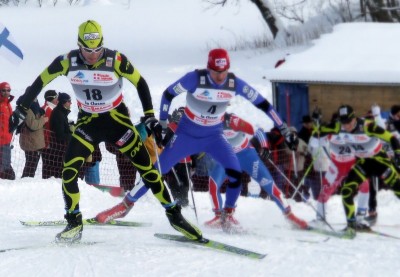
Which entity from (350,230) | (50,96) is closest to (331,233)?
(350,230)

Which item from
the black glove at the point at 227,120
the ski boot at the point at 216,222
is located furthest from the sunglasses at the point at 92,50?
the ski boot at the point at 216,222

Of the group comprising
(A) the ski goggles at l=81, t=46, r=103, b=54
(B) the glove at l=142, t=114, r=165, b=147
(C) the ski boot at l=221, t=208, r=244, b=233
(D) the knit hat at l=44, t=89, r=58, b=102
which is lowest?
(C) the ski boot at l=221, t=208, r=244, b=233

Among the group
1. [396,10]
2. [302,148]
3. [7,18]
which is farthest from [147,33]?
[302,148]

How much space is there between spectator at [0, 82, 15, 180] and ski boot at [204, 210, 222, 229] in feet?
9.18

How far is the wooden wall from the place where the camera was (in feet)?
43.4

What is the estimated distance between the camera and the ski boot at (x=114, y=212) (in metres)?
7.79

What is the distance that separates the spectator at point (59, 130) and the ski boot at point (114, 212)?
2.07 m

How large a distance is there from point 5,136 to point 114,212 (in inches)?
93.8

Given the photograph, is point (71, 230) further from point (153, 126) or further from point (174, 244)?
point (153, 126)

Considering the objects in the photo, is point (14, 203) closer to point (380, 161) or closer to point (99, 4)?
point (380, 161)

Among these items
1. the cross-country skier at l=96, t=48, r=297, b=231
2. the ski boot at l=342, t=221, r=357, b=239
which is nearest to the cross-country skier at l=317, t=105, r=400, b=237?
the ski boot at l=342, t=221, r=357, b=239

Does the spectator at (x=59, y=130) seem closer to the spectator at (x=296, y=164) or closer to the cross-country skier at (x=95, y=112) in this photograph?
the cross-country skier at (x=95, y=112)

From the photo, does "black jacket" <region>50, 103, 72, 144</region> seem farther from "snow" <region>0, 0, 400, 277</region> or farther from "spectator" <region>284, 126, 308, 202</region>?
"spectator" <region>284, 126, 308, 202</region>

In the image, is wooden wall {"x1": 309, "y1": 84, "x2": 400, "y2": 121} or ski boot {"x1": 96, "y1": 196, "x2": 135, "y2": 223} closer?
ski boot {"x1": 96, "y1": 196, "x2": 135, "y2": 223}
